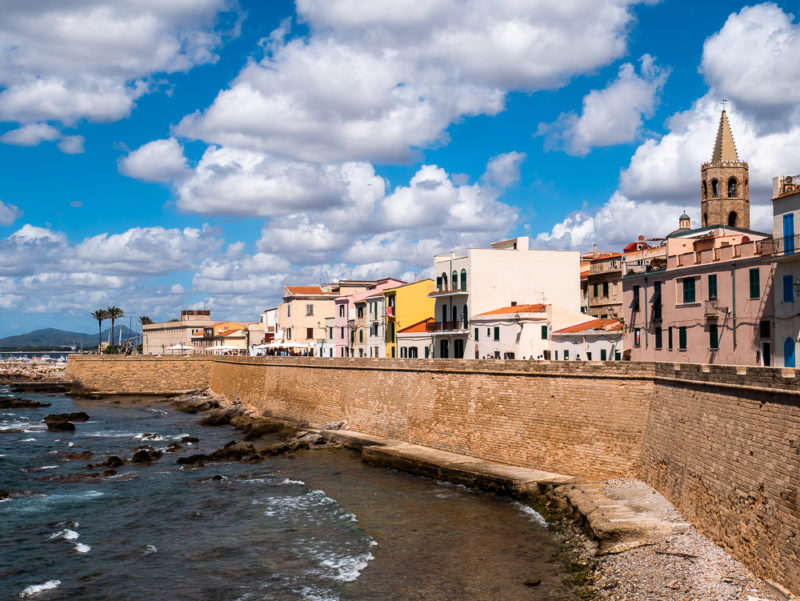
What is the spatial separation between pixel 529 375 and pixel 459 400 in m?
4.82

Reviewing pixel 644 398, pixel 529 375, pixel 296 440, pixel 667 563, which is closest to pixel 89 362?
pixel 296 440

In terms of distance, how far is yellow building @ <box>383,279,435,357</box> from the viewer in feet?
190

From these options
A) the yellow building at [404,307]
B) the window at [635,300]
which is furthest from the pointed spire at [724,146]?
the window at [635,300]

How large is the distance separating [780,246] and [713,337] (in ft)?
16.4

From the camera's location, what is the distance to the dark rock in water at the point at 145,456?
3882 cm

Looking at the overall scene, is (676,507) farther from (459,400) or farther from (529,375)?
(459,400)

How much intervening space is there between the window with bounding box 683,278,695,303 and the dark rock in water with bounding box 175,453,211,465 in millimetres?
25382

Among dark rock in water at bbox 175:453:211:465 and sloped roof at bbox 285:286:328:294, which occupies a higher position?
sloped roof at bbox 285:286:328:294

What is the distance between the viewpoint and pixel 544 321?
43.8 meters

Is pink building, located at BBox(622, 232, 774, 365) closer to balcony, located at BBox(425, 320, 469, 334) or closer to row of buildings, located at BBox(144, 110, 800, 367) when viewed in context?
row of buildings, located at BBox(144, 110, 800, 367)

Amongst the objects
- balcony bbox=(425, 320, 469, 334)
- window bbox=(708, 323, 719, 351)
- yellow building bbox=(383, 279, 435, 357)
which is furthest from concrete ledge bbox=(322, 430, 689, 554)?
yellow building bbox=(383, 279, 435, 357)

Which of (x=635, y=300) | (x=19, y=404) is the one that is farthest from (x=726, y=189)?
(x=19, y=404)

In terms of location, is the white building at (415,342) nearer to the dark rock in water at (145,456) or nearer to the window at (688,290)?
the dark rock in water at (145,456)

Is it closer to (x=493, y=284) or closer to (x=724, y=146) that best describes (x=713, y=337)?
(x=493, y=284)
